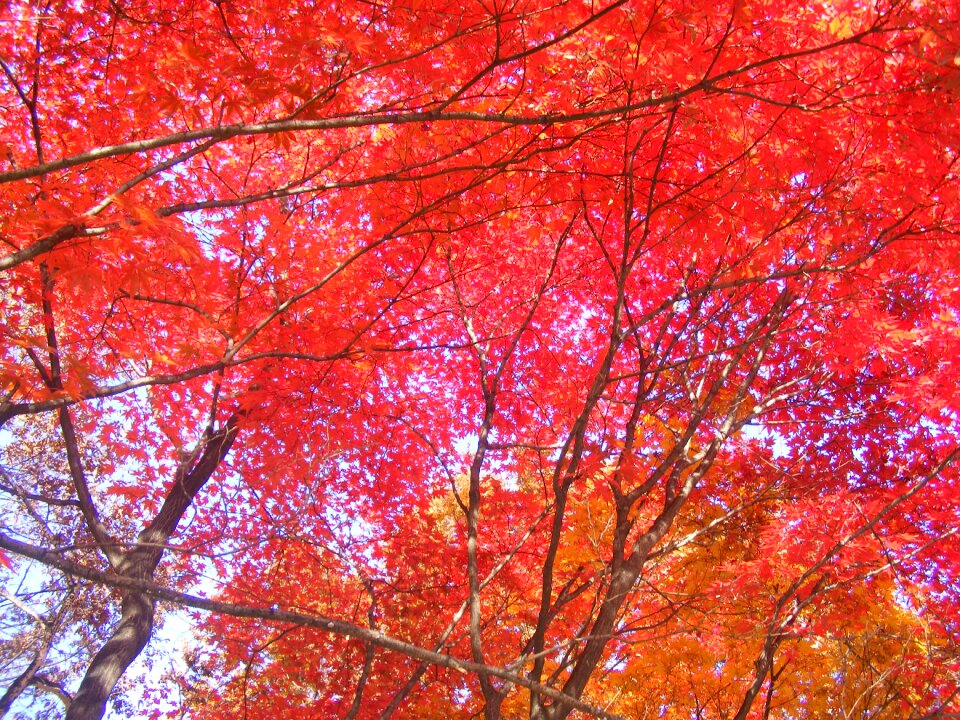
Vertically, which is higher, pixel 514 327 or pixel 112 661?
pixel 514 327

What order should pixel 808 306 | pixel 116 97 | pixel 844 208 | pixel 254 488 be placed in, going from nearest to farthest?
pixel 844 208 → pixel 116 97 → pixel 808 306 → pixel 254 488

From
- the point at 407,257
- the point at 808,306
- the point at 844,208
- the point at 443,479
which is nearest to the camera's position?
the point at 844,208

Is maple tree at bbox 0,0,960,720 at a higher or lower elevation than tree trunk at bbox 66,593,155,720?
higher

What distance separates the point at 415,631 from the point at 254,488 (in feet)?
7.21

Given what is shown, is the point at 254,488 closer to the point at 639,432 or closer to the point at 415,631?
the point at 415,631

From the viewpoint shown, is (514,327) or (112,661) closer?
(112,661)

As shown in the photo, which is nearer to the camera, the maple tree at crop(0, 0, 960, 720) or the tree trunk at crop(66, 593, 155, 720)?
the maple tree at crop(0, 0, 960, 720)

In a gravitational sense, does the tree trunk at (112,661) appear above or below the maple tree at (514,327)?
below

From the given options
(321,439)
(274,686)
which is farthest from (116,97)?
(274,686)

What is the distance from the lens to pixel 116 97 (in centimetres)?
498

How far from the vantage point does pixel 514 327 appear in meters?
6.67

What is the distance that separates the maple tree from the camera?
3.40 meters

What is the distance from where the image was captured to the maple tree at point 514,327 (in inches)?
134

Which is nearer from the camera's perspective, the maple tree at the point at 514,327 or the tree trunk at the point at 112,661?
the maple tree at the point at 514,327
